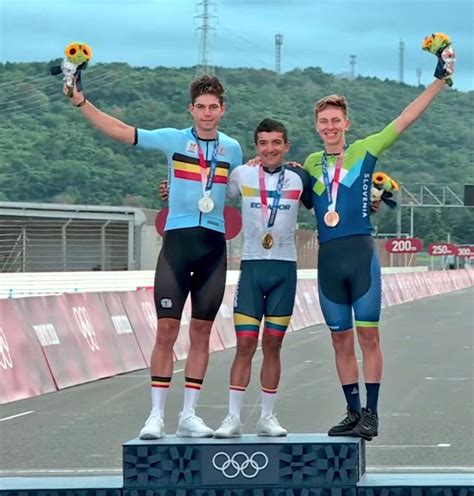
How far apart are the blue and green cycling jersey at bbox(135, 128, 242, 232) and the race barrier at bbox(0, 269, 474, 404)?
7309mm

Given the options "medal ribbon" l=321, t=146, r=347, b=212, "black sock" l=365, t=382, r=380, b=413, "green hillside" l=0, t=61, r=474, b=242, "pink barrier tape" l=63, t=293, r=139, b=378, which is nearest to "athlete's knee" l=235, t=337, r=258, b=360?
"black sock" l=365, t=382, r=380, b=413

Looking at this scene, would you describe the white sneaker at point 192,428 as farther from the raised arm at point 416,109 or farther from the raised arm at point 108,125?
the raised arm at point 416,109

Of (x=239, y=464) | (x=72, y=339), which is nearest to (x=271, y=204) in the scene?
(x=239, y=464)

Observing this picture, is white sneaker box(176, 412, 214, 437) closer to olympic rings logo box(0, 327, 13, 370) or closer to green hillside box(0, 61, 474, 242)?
olympic rings logo box(0, 327, 13, 370)

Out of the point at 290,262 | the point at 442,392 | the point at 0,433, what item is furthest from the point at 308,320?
the point at 290,262

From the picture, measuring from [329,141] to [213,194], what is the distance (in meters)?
0.81

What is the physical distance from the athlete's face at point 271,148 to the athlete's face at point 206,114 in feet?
0.99

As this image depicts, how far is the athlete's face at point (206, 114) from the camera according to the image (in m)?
8.05

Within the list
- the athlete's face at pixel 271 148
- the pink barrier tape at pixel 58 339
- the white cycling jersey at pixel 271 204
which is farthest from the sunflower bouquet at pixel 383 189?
the pink barrier tape at pixel 58 339

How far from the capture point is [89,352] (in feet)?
57.3

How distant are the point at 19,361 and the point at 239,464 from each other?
8.36m

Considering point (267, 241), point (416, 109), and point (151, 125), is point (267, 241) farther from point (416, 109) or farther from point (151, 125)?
point (151, 125)

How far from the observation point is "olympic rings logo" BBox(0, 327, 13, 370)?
14.9 metres

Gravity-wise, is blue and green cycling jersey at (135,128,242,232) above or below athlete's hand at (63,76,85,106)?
below
